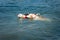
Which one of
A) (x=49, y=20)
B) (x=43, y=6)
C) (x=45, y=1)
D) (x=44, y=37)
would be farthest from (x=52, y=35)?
(x=45, y=1)

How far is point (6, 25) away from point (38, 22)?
2456 mm

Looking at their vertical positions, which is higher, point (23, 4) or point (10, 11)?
point (23, 4)

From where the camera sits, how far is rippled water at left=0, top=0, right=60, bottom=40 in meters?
14.8

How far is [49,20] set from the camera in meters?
18.1

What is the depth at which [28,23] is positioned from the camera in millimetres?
17219

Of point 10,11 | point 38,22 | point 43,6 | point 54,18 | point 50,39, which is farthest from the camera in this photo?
point 43,6

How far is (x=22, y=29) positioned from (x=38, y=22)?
6.28 ft

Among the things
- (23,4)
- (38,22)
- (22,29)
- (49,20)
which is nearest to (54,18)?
(49,20)

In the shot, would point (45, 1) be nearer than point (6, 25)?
No

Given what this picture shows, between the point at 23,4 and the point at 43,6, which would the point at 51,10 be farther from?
the point at 23,4

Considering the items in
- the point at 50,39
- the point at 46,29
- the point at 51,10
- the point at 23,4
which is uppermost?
the point at 23,4

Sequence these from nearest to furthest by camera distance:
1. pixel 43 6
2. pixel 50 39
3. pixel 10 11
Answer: pixel 50 39 → pixel 10 11 → pixel 43 6

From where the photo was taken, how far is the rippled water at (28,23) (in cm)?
1480

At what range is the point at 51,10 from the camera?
71.2 feet
